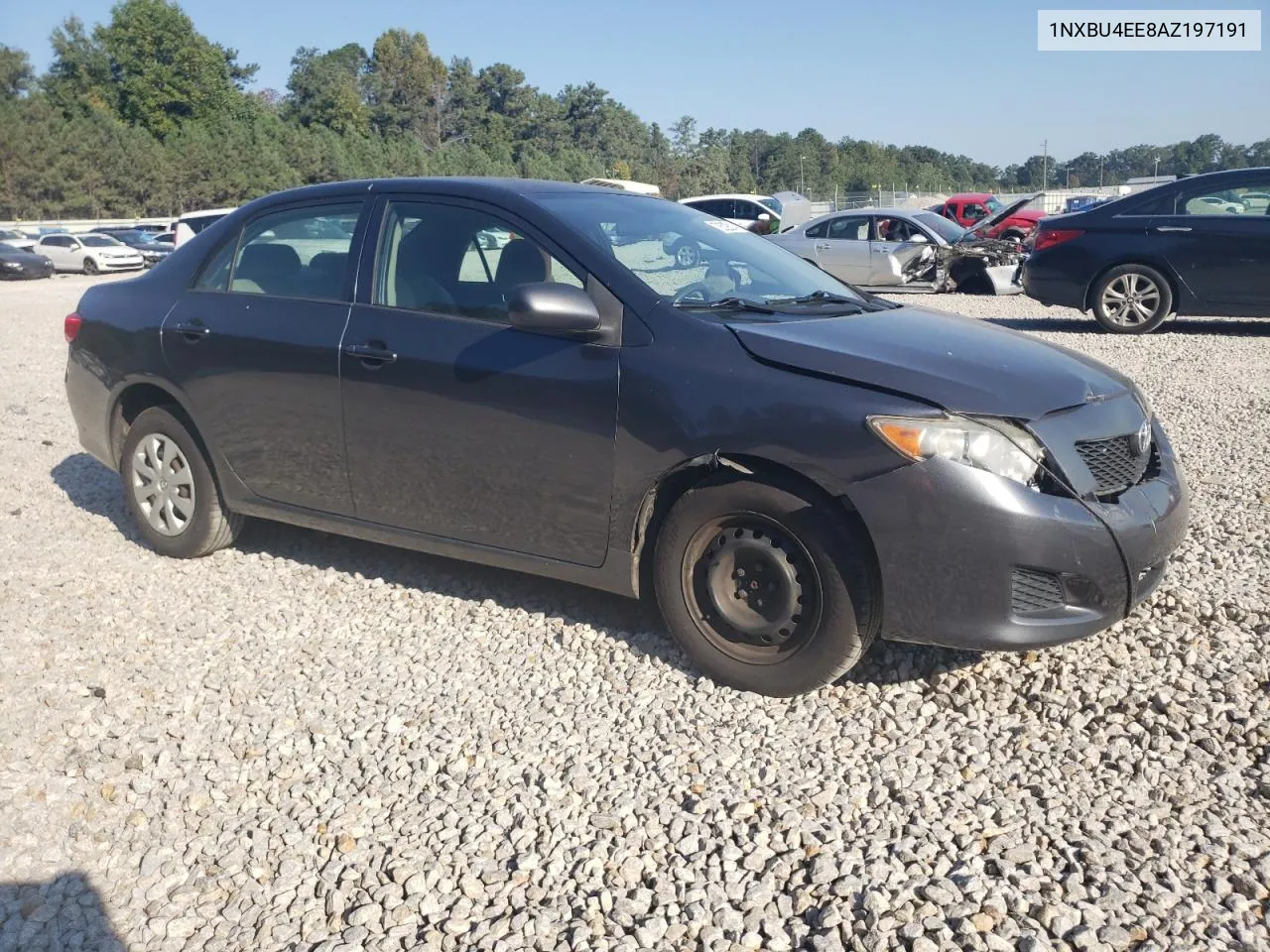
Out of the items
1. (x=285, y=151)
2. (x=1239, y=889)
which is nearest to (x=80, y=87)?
(x=285, y=151)

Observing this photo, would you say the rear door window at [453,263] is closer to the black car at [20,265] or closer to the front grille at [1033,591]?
the front grille at [1033,591]

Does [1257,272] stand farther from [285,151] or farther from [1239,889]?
[285,151]

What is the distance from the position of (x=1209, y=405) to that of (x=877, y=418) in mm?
5989

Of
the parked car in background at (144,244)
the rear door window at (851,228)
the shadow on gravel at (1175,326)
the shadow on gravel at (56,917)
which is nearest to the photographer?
the shadow on gravel at (56,917)

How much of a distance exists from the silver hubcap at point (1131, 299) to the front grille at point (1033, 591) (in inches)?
367

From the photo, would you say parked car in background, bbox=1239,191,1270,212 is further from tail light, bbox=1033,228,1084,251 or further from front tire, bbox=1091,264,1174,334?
tail light, bbox=1033,228,1084,251

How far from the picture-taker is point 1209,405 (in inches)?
323

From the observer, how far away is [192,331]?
4.96 meters

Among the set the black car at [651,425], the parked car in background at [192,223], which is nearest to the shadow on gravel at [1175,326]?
the black car at [651,425]

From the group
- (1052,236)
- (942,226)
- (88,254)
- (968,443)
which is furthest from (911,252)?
(88,254)

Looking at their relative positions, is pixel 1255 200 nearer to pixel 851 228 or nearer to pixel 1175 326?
pixel 1175 326

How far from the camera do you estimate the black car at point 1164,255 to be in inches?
428

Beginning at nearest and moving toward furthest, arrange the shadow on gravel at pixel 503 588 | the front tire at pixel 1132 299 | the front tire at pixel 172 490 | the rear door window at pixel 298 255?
the shadow on gravel at pixel 503 588, the rear door window at pixel 298 255, the front tire at pixel 172 490, the front tire at pixel 1132 299

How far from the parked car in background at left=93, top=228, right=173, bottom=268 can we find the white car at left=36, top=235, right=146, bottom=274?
29cm
